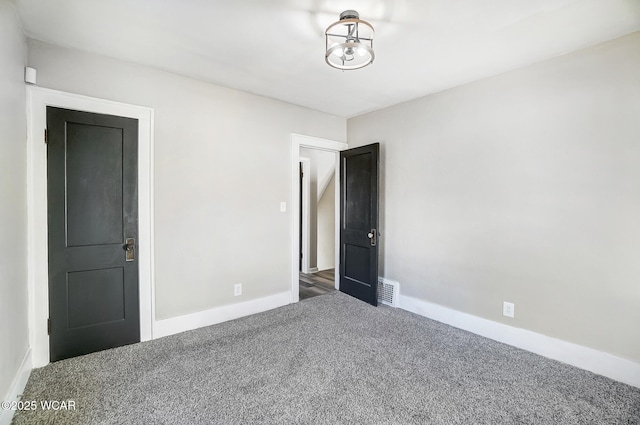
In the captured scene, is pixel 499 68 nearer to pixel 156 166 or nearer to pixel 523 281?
pixel 523 281

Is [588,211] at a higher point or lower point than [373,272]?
higher

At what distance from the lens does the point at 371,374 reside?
83.4 inches

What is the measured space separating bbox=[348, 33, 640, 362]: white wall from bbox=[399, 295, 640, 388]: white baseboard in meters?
0.06

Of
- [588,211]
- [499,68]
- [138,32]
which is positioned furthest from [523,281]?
[138,32]

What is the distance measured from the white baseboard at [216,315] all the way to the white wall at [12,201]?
0.93m

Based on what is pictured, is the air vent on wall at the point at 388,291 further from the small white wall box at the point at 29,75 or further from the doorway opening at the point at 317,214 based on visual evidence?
the small white wall box at the point at 29,75

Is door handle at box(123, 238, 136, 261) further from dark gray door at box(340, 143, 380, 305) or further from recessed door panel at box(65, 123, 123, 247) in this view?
dark gray door at box(340, 143, 380, 305)

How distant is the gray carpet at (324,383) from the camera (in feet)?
5.60

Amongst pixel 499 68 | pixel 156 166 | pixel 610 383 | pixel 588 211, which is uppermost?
pixel 499 68

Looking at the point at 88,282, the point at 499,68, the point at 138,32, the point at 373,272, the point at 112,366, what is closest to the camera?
the point at 138,32

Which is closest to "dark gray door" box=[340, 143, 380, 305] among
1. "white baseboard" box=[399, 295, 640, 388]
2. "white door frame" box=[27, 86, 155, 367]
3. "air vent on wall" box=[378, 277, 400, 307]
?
"air vent on wall" box=[378, 277, 400, 307]

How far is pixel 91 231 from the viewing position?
7.69 feet

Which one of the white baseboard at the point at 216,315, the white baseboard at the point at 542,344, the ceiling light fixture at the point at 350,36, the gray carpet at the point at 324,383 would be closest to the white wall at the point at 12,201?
the gray carpet at the point at 324,383

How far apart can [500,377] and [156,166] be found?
3.33 m
